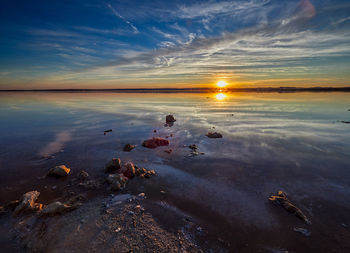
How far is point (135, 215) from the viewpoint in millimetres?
5105

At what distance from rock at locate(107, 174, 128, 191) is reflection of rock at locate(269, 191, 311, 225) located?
17.9 feet

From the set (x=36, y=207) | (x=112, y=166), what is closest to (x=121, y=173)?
(x=112, y=166)

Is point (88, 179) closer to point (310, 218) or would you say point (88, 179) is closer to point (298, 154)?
point (310, 218)

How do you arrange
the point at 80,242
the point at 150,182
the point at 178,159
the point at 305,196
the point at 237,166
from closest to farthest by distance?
the point at 80,242, the point at 305,196, the point at 150,182, the point at 237,166, the point at 178,159

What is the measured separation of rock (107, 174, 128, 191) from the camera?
6488 mm

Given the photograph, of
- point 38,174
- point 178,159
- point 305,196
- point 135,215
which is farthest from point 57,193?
point 305,196

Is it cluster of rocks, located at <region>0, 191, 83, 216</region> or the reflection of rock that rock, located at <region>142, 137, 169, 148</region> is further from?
the reflection of rock

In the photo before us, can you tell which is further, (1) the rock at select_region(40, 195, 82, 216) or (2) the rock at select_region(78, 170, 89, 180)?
(2) the rock at select_region(78, 170, 89, 180)

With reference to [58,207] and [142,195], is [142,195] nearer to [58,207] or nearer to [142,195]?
[142,195]

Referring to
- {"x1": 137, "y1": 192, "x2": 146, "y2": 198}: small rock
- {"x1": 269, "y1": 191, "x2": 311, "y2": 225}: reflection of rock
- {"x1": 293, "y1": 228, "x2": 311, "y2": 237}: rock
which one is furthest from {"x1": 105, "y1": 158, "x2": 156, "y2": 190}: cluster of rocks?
{"x1": 293, "y1": 228, "x2": 311, "y2": 237}: rock

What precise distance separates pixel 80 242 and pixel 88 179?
11.3ft

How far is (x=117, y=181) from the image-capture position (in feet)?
21.9

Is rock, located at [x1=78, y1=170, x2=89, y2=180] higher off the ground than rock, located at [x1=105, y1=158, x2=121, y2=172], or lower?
lower

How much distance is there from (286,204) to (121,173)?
21.0ft
